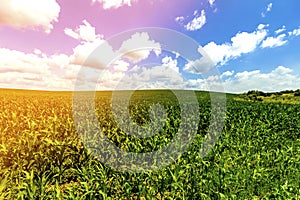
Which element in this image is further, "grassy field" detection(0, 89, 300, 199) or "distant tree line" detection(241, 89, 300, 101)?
"distant tree line" detection(241, 89, 300, 101)

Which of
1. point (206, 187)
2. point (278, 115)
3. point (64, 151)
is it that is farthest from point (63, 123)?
point (278, 115)

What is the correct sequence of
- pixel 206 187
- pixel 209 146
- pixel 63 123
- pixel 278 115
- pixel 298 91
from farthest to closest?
pixel 298 91 < pixel 278 115 < pixel 63 123 < pixel 209 146 < pixel 206 187

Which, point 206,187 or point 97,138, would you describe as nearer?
point 206,187

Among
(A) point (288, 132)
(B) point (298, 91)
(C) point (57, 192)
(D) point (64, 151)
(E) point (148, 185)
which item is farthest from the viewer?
(B) point (298, 91)

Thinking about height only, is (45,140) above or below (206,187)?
above

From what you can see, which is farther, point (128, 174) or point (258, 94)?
point (258, 94)

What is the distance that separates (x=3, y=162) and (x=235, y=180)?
4957mm

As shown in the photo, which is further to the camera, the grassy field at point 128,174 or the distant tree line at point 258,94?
the distant tree line at point 258,94

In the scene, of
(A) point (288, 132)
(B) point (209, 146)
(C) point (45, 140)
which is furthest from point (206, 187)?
(A) point (288, 132)

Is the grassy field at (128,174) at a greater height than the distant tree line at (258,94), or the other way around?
the distant tree line at (258,94)

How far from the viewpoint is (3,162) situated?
20.2 feet

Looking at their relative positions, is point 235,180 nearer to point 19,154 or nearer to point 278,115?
point 19,154

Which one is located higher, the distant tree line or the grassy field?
the distant tree line

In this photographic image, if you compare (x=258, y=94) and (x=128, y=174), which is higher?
(x=258, y=94)
